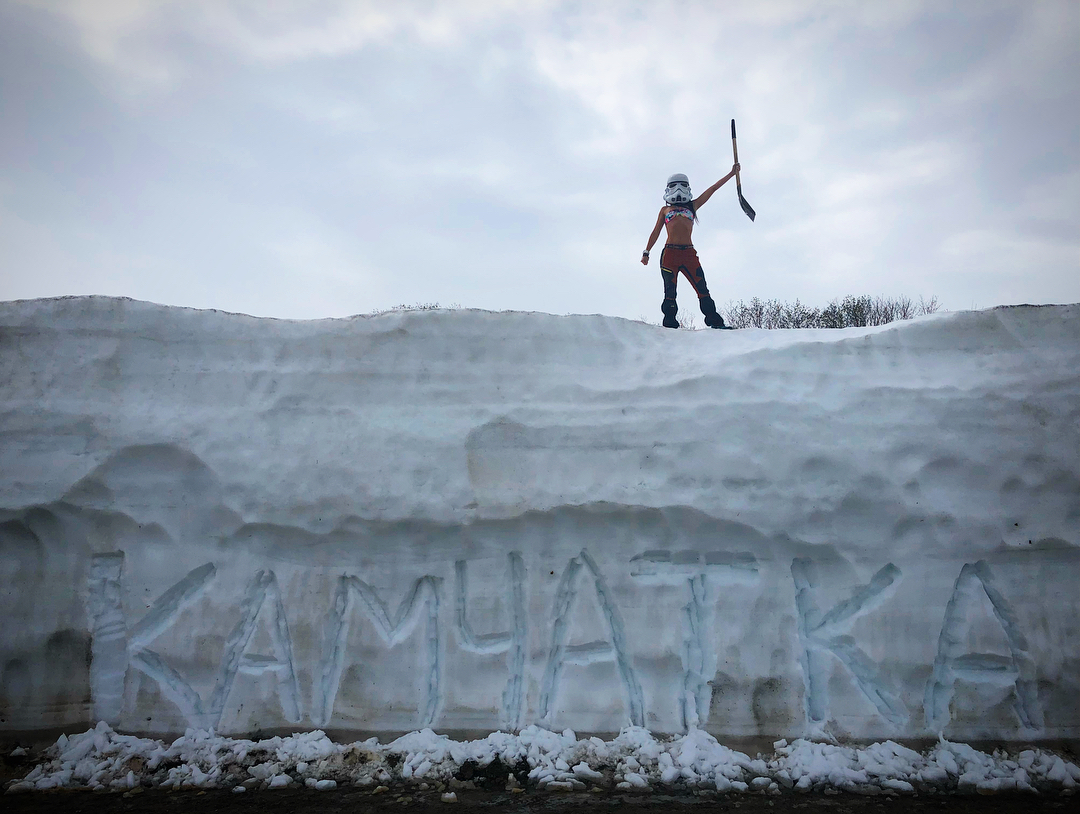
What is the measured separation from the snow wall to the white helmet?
2.06 meters

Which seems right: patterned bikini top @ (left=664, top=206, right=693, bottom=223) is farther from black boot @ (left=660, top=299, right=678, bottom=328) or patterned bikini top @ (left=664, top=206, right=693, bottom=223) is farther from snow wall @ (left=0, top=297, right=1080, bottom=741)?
snow wall @ (left=0, top=297, right=1080, bottom=741)

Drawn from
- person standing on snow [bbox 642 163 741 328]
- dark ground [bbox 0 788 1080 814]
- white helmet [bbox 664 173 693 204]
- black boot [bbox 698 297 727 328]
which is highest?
white helmet [bbox 664 173 693 204]

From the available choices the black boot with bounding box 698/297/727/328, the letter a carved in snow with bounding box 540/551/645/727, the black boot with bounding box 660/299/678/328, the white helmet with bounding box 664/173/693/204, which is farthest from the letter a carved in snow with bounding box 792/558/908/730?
the white helmet with bounding box 664/173/693/204

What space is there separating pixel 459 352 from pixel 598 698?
2.07 m

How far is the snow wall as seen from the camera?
334 cm

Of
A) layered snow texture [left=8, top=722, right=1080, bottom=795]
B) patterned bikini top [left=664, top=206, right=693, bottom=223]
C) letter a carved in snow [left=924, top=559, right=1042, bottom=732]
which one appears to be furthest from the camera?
patterned bikini top [left=664, top=206, right=693, bottom=223]

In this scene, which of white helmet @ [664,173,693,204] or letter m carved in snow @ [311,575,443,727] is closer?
letter m carved in snow @ [311,575,443,727]

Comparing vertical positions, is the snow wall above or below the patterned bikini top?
below

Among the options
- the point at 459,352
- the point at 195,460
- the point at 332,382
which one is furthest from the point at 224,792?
the point at 459,352

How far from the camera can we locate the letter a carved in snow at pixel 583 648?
335cm

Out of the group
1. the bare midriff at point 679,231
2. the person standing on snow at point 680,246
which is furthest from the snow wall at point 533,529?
the bare midriff at point 679,231

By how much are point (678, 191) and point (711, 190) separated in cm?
30

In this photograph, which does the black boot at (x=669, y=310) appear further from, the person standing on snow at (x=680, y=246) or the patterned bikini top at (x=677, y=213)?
the patterned bikini top at (x=677, y=213)

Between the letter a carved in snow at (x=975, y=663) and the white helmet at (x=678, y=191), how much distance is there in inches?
137
